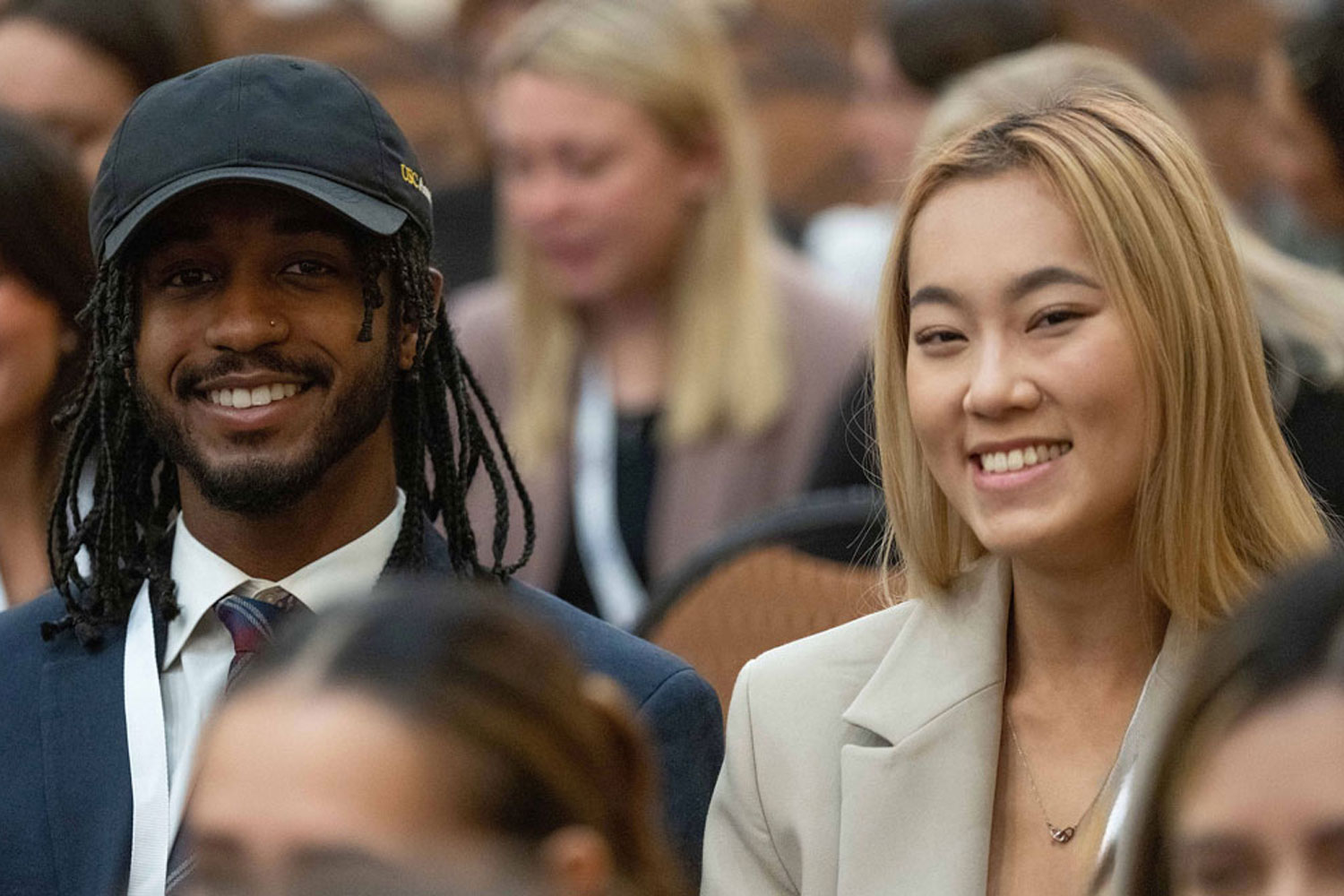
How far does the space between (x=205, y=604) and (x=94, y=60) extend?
7.21 ft

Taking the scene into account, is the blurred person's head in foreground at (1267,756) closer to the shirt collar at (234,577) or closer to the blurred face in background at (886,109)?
the shirt collar at (234,577)

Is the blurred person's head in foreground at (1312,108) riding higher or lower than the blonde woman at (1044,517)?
higher

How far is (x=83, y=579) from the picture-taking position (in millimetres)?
2820

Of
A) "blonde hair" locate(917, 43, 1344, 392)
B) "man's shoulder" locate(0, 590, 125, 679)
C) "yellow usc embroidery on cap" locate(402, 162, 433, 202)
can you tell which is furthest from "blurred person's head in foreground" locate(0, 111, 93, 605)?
"blonde hair" locate(917, 43, 1344, 392)

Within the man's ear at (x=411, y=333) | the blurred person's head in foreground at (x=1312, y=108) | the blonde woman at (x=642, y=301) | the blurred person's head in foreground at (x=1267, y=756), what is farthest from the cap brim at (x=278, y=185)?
the blurred person's head in foreground at (x=1312, y=108)

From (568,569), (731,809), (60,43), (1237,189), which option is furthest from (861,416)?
(1237,189)

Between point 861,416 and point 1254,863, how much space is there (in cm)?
269

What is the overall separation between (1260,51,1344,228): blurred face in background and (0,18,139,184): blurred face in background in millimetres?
2463

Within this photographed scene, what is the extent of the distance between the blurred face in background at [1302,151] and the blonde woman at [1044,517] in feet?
7.15

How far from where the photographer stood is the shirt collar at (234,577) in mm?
2746

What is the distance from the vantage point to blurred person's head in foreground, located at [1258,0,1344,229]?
186 inches

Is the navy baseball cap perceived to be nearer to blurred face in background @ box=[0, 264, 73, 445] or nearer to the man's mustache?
the man's mustache

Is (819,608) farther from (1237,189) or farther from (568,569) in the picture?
(1237,189)

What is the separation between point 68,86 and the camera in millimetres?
4582
